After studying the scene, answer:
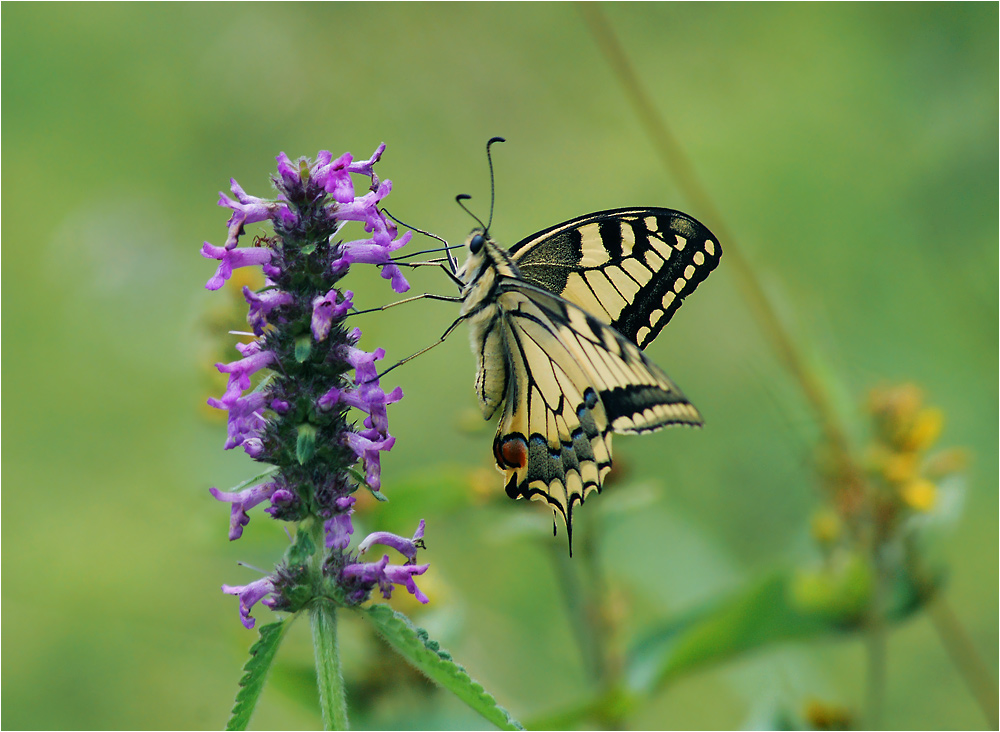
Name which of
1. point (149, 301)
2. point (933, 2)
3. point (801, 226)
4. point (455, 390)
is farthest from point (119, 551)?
point (933, 2)

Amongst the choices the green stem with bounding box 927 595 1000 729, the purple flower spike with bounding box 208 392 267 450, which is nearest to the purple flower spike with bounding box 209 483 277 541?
the purple flower spike with bounding box 208 392 267 450

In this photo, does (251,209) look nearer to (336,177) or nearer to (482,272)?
(336,177)

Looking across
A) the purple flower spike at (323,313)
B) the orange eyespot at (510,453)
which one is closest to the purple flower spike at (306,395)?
the purple flower spike at (323,313)

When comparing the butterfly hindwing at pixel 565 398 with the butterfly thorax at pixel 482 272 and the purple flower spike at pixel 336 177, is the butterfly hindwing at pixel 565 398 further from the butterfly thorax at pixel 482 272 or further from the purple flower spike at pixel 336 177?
the purple flower spike at pixel 336 177

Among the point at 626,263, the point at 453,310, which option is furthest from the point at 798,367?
the point at 453,310

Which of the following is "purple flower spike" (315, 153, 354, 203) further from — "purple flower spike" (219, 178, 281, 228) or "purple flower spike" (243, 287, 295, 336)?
"purple flower spike" (243, 287, 295, 336)

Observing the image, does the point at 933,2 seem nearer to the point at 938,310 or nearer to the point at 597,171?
the point at 938,310
